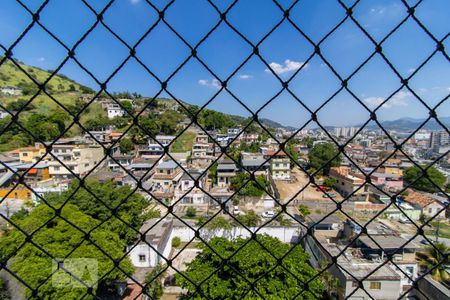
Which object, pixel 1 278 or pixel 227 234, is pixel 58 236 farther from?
pixel 227 234

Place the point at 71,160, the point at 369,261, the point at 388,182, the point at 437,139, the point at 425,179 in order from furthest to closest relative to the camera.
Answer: the point at 437,139
the point at 388,182
the point at 425,179
the point at 71,160
the point at 369,261

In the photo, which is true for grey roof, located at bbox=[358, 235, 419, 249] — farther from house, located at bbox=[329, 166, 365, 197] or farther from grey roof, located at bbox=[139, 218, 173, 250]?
house, located at bbox=[329, 166, 365, 197]

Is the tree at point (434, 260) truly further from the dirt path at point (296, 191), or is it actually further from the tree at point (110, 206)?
the tree at point (110, 206)

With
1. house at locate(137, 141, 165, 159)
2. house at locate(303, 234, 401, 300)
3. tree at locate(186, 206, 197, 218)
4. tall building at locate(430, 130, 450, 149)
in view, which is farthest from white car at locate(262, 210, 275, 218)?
tall building at locate(430, 130, 450, 149)

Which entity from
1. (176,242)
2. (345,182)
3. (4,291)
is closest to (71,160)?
(176,242)

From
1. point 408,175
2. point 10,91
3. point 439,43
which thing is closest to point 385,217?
point 408,175

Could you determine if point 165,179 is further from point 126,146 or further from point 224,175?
point 126,146
